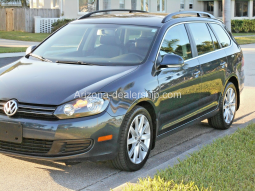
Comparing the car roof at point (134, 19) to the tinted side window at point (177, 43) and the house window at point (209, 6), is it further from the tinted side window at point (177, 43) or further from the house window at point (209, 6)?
the house window at point (209, 6)

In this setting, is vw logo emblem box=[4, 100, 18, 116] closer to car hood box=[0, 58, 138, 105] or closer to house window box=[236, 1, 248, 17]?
car hood box=[0, 58, 138, 105]

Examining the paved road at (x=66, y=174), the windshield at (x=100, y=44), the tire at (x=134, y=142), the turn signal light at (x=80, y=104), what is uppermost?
the windshield at (x=100, y=44)

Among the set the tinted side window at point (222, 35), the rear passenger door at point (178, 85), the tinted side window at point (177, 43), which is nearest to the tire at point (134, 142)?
the rear passenger door at point (178, 85)

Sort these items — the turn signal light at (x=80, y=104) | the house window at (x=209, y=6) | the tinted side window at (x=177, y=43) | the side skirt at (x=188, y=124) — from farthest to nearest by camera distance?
the house window at (x=209, y=6) < the tinted side window at (x=177, y=43) < the side skirt at (x=188, y=124) < the turn signal light at (x=80, y=104)

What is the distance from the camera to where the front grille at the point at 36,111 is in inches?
Answer: 164

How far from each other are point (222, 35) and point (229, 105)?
1196mm

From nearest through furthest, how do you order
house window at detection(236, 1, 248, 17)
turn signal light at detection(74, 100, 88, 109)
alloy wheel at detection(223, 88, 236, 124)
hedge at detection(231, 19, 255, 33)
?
1. turn signal light at detection(74, 100, 88, 109)
2. alloy wheel at detection(223, 88, 236, 124)
3. hedge at detection(231, 19, 255, 33)
4. house window at detection(236, 1, 248, 17)

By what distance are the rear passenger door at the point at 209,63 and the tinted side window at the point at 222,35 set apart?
0.18 metres

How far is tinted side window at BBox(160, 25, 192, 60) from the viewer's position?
18.0 feet

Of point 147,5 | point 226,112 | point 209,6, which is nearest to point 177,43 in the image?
point 226,112

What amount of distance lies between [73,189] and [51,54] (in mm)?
2190

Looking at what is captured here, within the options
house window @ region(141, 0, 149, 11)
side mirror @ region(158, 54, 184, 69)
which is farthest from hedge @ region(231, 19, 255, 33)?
side mirror @ region(158, 54, 184, 69)

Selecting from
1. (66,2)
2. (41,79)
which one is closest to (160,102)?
(41,79)

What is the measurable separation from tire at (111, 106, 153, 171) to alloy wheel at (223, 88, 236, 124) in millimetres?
2297
